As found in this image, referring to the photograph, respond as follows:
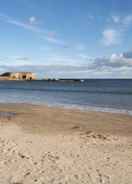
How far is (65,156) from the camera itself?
719cm

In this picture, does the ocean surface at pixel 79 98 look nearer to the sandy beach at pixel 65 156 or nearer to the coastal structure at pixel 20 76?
the sandy beach at pixel 65 156

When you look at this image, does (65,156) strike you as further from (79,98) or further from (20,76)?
(20,76)

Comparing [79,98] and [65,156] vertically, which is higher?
[65,156]

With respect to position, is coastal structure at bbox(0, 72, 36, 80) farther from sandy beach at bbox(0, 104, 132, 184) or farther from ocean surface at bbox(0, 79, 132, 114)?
sandy beach at bbox(0, 104, 132, 184)

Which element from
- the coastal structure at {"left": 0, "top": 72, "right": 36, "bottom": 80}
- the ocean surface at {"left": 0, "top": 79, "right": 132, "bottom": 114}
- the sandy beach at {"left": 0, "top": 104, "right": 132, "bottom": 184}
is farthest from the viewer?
the coastal structure at {"left": 0, "top": 72, "right": 36, "bottom": 80}

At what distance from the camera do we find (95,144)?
8648 millimetres

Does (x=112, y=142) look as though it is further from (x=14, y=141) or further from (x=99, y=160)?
(x=14, y=141)

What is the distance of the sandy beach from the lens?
5.64 meters

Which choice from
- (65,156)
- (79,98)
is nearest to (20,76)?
(79,98)

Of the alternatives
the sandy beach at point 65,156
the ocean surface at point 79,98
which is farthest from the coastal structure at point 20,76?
the sandy beach at point 65,156

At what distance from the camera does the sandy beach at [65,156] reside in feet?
18.5

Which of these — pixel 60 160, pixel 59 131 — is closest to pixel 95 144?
pixel 60 160

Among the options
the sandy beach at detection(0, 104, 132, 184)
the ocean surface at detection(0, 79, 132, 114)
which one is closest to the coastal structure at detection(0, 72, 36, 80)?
the ocean surface at detection(0, 79, 132, 114)

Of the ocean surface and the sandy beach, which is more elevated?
the sandy beach
